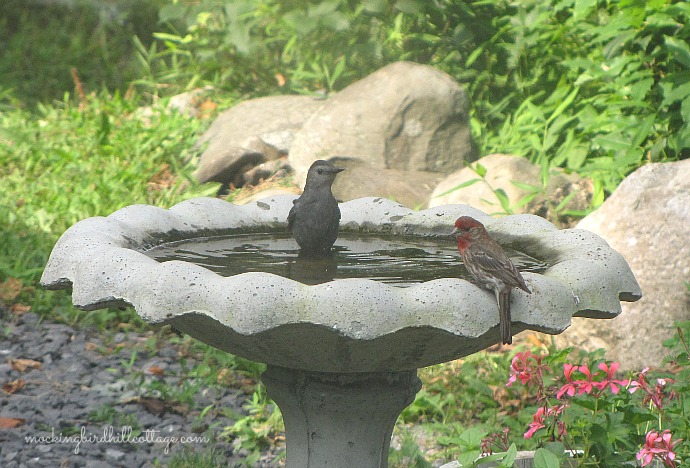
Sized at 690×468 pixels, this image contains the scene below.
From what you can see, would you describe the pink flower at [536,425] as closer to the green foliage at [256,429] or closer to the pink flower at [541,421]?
the pink flower at [541,421]

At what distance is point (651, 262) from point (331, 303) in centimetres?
296

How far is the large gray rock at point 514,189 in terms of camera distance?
5836 millimetres

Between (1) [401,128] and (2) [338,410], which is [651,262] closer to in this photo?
(2) [338,410]

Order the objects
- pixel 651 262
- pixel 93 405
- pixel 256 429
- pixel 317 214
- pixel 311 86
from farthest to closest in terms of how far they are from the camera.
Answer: pixel 311 86
pixel 651 262
pixel 93 405
pixel 256 429
pixel 317 214

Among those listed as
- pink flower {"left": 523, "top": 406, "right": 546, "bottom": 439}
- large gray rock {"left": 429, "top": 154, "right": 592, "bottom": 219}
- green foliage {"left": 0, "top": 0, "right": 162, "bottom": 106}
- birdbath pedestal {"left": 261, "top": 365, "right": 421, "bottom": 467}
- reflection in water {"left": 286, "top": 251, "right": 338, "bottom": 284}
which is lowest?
green foliage {"left": 0, "top": 0, "right": 162, "bottom": 106}

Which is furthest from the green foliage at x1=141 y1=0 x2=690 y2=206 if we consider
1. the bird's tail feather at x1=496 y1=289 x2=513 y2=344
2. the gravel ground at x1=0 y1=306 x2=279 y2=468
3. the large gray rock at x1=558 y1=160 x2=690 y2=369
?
the bird's tail feather at x1=496 y1=289 x2=513 y2=344

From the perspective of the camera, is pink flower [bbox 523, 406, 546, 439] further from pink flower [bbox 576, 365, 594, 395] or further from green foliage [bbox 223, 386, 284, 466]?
green foliage [bbox 223, 386, 284, 466]

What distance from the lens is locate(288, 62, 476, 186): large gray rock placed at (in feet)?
23.0

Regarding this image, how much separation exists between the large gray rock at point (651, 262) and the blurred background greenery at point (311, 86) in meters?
0.49

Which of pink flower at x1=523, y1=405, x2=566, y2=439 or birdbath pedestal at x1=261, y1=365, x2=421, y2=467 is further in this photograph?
birdbath pedestal at x1=261, y1=365, x2=421, y2=467

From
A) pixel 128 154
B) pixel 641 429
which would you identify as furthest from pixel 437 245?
pixel 128 154

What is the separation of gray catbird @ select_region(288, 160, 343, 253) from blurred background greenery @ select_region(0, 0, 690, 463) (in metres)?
1.48

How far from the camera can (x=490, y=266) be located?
8.15 feet

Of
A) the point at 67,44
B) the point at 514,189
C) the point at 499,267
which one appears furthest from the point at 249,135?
the point at 499,267
